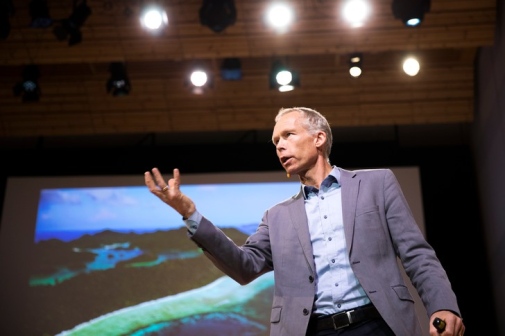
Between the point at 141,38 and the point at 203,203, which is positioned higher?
the point at 141,38

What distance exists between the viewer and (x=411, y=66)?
629cm

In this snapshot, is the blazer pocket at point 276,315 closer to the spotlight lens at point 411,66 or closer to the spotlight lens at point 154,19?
the spotlight lens at point 154,19

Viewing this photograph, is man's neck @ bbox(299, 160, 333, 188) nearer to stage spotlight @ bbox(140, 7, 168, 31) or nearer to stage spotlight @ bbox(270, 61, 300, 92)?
stage spotlight @ bbox(140, 7, 168, 31)

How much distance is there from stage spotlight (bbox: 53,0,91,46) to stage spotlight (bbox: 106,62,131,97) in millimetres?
709

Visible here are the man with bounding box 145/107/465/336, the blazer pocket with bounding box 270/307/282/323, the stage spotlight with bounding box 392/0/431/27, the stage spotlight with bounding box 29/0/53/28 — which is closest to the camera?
the man with bounding box 145/107/465/336

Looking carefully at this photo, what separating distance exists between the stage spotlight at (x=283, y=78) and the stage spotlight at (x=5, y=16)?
243cm

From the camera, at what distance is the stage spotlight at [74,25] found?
5.62 meters

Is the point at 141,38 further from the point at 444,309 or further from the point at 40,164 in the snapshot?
the point at 444,309

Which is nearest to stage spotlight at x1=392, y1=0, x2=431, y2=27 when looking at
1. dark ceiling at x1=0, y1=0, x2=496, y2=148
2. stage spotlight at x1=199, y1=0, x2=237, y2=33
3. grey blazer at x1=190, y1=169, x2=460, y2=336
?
dark ceiling at x1=0, y1=0, x2=496, y2=148

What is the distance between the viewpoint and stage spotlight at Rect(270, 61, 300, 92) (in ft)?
20.5

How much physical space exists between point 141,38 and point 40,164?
2.36 metres

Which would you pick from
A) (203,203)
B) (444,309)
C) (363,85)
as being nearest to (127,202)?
(203,203)

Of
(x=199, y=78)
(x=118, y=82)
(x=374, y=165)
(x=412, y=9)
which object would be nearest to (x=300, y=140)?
(x=412, y=9)

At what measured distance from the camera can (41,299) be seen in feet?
20.4
